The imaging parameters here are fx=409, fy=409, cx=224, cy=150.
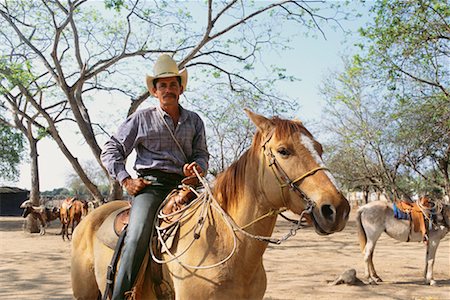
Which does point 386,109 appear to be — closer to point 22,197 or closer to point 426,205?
point 426,205

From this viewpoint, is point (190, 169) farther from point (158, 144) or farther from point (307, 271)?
point (307, 271)

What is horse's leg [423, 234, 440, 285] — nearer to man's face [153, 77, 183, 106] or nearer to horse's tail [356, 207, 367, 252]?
horse's tail [356, 207, 367, 252]

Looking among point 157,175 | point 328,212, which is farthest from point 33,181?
point 328,212

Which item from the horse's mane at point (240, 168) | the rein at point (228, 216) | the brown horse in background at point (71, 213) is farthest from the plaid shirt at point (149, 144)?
the brown horse in background at point (71, 213)

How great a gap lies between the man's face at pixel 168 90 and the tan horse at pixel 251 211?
30.6 inches

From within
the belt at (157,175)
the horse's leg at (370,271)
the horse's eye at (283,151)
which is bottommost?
the horse's leg at (370,271)

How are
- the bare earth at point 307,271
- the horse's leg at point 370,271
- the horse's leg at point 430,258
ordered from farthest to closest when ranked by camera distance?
1. the horse's leg at point 370,271
2. the horse's leg at point 430,258
3. the bare earth at point 307,271

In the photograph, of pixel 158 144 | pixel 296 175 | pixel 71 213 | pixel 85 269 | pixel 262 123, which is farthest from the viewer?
pixel 71 213

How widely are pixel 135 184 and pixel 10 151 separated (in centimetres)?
3319

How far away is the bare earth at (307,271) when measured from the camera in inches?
297

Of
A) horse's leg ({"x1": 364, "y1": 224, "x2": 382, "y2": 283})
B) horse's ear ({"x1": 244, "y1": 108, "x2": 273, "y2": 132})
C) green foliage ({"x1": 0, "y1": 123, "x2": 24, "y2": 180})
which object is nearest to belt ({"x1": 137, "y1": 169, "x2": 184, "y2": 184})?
horse's ear ({"x1": 244, "y1": 108, "x2": 273, "y2": 132})

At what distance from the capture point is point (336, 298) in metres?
7.19

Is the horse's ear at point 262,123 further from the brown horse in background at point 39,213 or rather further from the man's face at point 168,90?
the brown horse in background at point 39,213

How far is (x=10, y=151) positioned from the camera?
31984 millimetres
